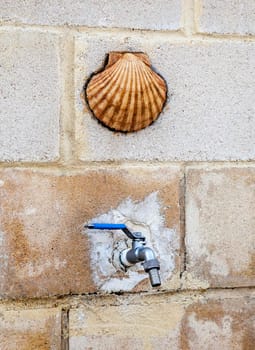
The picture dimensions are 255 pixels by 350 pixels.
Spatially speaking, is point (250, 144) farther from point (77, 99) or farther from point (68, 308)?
point (68, 308)

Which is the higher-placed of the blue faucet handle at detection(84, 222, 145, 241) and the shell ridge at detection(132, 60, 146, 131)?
the shell ridge at detection(132, 60, 146, 131)

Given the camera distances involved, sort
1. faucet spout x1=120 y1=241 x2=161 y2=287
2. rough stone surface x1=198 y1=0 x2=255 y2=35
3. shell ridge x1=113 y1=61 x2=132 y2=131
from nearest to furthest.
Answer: faucet spout x1=120 y1=241 x2=161 y2=287 < shell ridge x1=113 y1=61 x2=132 y2=131 < rough stone surface x1=198 y1=0 x2=255 y2=35

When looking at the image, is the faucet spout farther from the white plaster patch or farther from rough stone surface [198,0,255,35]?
rough stone surface [198,0,255,35]

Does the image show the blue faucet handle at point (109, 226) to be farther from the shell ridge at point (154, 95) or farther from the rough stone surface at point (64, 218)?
the shell ridge at point (154, 95)

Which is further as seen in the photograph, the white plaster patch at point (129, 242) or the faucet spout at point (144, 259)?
the white plaster patch at point (129, 242)

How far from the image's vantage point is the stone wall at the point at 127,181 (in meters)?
1.31

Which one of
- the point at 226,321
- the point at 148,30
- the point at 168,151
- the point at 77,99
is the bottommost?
the point at 226,321

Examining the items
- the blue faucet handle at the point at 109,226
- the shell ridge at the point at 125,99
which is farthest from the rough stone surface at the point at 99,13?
the blue faucet handle at the point at 109,226

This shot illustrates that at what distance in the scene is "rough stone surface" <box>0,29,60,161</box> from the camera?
130 cm

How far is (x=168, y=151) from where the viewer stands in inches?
54.8

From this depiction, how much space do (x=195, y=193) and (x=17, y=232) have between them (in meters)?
0.38

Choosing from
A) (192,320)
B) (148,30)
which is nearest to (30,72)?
(148,30)

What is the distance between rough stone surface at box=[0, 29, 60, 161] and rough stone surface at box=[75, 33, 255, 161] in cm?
5

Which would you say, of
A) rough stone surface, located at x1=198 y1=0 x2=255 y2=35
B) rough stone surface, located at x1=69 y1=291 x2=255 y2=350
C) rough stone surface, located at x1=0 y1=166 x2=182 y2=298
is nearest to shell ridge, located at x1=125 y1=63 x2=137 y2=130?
rough stone surface, located at x1=0 y1=166 x2=182 y2=298
